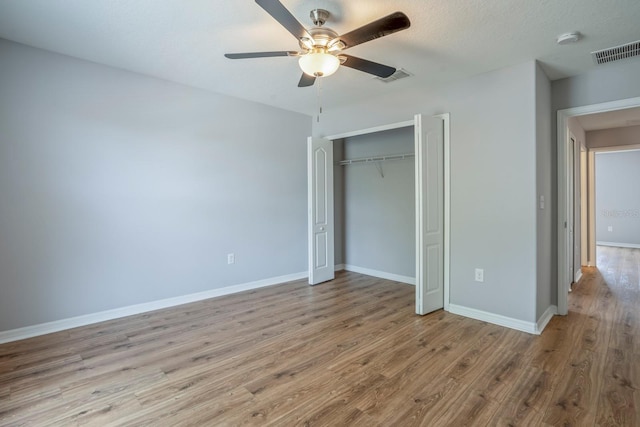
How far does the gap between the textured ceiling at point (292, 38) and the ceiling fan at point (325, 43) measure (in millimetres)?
199

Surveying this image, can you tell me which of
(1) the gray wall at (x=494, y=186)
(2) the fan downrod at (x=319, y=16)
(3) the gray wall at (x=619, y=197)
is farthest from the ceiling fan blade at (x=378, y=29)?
(3) the gray wall at (x=619, y=197)

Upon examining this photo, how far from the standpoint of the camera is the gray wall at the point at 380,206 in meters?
4.97

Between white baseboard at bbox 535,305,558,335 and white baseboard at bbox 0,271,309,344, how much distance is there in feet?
10.8

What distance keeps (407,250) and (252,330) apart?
9.03 ft

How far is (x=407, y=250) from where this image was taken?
16.3 feet

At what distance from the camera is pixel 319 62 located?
2244 millimetres

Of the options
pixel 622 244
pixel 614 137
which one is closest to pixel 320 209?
pixel 614 137

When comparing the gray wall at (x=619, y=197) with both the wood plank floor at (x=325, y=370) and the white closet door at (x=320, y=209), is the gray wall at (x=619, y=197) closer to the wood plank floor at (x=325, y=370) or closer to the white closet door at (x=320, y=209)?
the wood plank floor at (x=325, y=370)

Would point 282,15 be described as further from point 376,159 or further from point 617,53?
point 376,159

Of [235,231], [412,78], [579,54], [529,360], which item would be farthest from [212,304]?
[579,54]

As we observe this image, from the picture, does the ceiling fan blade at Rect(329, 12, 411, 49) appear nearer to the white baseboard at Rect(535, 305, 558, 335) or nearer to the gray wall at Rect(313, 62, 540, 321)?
the gray wall at Rect(313, 62, 540, 321)

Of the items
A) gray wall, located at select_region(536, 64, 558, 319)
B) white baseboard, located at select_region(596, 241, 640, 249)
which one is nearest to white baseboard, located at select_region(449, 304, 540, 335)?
gray wall, located at select_region(536, 64, 558, 319)

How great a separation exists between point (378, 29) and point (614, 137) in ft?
19.8

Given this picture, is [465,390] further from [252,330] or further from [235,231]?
[235,231]
